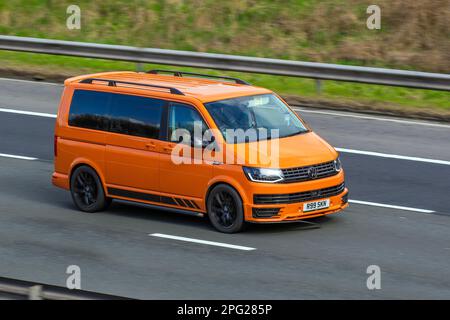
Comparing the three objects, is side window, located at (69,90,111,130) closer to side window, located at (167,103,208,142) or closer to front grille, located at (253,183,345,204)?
side window, located at (167,103,208,142)

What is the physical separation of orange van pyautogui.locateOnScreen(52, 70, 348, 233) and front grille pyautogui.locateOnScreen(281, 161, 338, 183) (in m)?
0.01

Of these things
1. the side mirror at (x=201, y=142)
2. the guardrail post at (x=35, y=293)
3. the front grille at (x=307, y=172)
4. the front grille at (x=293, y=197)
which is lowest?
the front grille at (x=293, y=197)

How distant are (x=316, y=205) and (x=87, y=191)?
3.26 meters

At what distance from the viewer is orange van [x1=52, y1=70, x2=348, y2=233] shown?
1298 centimetres

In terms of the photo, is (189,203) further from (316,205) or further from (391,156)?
(391,156)

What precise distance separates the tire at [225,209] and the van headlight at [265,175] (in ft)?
1.00

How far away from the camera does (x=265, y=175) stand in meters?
12.9

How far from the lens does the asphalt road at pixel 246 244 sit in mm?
11078

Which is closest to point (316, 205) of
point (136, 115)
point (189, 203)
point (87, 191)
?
point (189, 203)

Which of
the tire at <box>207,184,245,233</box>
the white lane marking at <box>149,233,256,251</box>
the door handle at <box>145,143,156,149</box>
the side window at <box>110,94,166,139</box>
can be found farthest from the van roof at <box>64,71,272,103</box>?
the white lane marking at <box>149,233,256,251</box>

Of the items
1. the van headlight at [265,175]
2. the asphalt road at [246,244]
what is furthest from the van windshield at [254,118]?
the asphalt road at [246,244]

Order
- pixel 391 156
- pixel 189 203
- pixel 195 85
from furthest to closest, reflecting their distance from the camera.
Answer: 1. pixel 391 156
2. pixel 195 85
3. pixel 189 203

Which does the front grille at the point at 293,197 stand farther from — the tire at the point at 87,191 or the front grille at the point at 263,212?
the tire at the point at 87,191

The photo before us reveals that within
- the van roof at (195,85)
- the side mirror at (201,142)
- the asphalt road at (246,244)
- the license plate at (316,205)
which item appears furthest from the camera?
the van roof at (195,85)
